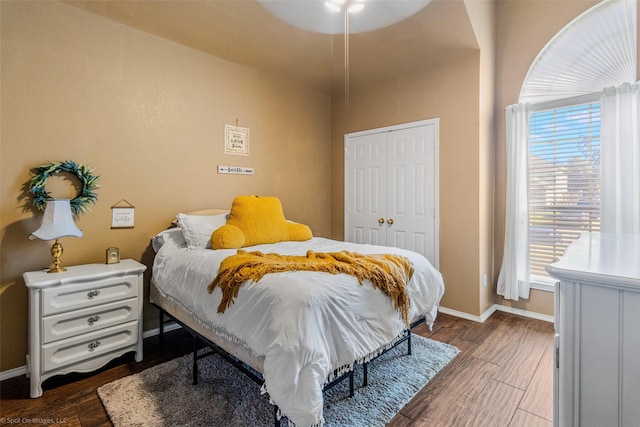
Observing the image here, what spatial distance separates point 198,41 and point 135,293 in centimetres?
229

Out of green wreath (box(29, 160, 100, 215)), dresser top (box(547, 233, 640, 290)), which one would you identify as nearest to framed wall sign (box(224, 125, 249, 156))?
green wreath (box(29, 160, 100, 215))

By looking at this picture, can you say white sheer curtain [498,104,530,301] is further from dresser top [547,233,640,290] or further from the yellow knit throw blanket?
dresser top [547,233,640,290]

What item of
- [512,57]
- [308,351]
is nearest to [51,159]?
[308,351]

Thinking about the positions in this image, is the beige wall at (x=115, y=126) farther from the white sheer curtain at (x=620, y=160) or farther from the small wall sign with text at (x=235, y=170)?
the white sheer curtain at (x=620, y=160)

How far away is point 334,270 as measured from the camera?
5.63 ft

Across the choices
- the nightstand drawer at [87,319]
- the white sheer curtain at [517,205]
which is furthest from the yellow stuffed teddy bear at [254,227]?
the white sheer curtain at [517,205]

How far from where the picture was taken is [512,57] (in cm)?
317

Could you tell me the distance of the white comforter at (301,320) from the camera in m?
1.29

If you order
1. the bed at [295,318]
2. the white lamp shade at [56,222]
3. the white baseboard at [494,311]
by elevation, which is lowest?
the white baseboard at [494,311]

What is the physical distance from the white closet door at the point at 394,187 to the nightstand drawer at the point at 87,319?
266 cm

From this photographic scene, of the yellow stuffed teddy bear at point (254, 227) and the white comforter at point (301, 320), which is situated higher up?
the yellow stuffed teddy bear at point (254, 227)

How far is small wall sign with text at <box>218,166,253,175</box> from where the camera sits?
321 cm

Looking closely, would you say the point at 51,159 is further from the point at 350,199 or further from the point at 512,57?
the point at 512,57

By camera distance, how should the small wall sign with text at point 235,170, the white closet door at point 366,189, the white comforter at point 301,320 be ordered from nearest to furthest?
the white comforter at point 301,320
the small wall sign with text at point 235,170
the white closet door at point 366,189
